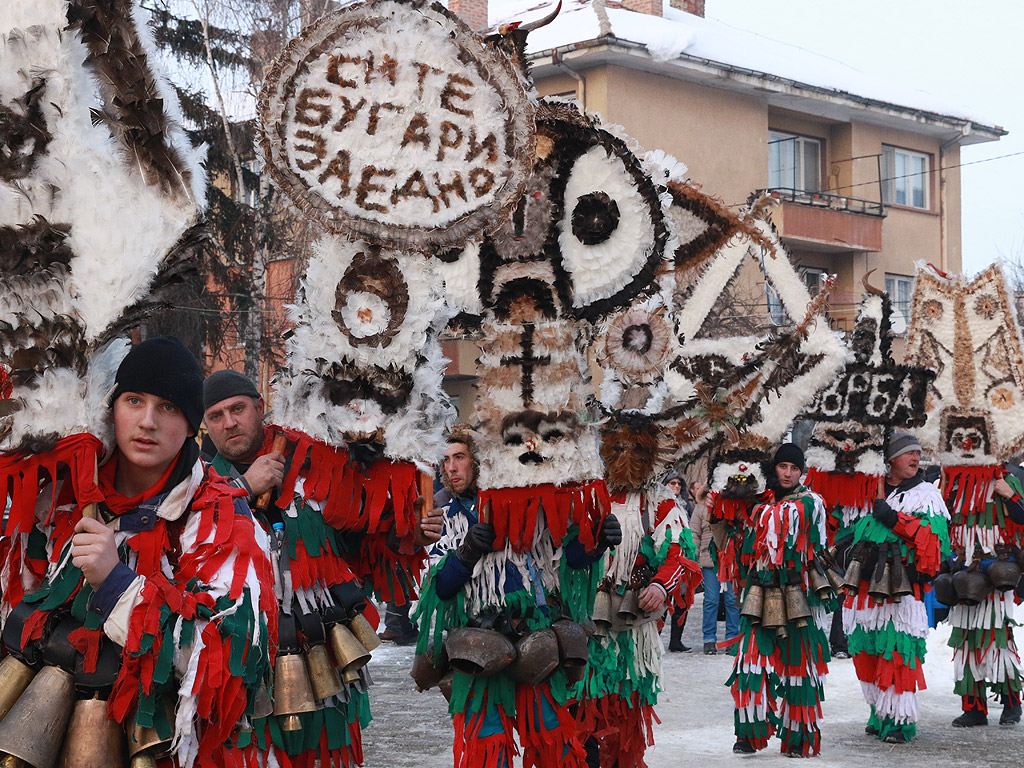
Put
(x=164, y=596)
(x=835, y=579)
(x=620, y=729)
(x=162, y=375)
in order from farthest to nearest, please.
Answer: (x=835, y=579) → (x=620, y=729) → (x=162, y=375) → (x=164, y=596)

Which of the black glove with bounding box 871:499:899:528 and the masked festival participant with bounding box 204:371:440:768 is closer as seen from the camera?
the masked festival participant with bounding box 204:371:440:768

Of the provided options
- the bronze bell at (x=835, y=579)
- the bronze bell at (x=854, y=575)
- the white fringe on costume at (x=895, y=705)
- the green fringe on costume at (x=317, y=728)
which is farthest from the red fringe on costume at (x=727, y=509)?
the green fringe on costume at (x=317, y=728)

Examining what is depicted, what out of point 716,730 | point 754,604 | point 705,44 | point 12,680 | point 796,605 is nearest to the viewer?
point 12,680

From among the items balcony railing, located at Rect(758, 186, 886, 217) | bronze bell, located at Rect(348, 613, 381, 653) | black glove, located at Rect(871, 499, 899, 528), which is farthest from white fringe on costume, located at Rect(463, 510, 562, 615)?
balcony railing, located at Rect(758, 186, 886, 217)

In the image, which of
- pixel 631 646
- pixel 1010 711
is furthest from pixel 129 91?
pixel 1010 711

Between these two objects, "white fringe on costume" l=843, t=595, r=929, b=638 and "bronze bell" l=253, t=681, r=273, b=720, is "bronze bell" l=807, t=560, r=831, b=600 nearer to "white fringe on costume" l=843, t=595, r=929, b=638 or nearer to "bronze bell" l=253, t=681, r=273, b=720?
"white fringe on costume" l=843, t=595, r=929, b=638

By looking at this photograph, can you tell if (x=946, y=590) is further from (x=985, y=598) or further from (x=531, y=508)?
(x=531, y=508)

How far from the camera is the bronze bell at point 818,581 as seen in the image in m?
7.46

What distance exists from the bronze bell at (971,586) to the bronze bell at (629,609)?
3596 millimetres

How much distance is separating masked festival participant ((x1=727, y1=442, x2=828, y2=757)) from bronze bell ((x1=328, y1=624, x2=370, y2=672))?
3920 millimetres

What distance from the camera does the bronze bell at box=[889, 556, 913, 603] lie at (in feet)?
26.6

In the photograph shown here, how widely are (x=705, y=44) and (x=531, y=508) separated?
63.7 feet

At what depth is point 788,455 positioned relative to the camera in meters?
7.70

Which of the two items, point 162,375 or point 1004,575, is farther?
point 1004,575
